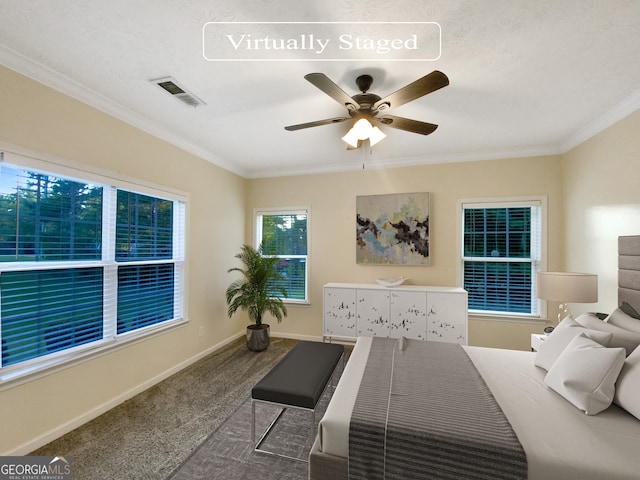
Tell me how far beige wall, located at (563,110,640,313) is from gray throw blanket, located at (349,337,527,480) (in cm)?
204

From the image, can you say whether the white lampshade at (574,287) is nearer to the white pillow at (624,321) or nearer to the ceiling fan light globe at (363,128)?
the white pillow at (624,321)

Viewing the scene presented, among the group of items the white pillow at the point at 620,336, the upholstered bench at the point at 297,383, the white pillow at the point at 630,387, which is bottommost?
the upholstered bench at the point at 297,383

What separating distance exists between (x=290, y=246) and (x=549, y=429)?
360 cm

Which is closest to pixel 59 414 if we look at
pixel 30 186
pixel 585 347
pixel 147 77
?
pixel 30 186

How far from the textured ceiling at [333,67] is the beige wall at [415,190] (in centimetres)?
52

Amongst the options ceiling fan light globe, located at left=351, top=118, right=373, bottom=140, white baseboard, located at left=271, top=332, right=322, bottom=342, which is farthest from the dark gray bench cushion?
ceiling fan light globe, located at left=351, top=118, right=373, bottom=140

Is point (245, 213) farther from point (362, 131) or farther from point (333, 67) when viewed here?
point (333, 67)

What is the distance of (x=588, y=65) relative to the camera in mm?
1875

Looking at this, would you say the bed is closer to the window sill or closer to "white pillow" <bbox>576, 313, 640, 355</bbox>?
"white pillow" <bbox>576, 313, 640, 355</bbox>

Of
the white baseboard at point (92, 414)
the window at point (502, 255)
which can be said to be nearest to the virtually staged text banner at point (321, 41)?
the window at point (502, 255)

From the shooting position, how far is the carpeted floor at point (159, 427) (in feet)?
5.89

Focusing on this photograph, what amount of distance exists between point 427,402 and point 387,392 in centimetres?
22

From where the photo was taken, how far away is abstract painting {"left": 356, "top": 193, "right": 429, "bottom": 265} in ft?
12.6

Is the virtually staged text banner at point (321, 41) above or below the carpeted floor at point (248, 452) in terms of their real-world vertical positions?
above
